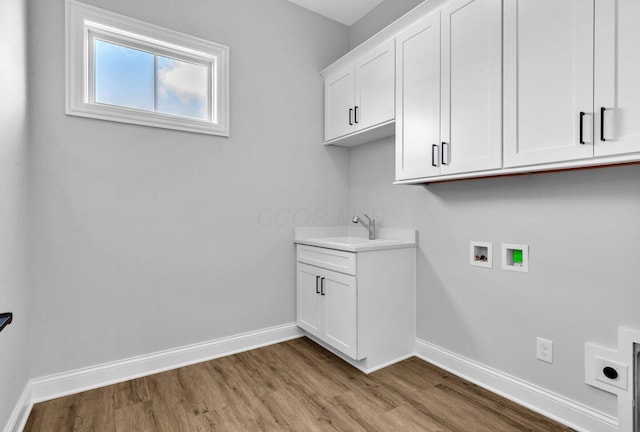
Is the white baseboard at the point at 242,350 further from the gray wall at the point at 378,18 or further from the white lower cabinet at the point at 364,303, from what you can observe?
the gray wall at the point at 378,18

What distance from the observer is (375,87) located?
247 centimetres

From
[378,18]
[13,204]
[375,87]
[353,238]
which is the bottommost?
[353,238]

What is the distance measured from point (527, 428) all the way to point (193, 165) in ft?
8.62

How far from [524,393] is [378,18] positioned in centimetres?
308

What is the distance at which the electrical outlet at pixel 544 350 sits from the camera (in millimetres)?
1753

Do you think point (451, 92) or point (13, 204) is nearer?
point (13, 204)

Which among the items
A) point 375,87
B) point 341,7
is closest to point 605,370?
point 375,87

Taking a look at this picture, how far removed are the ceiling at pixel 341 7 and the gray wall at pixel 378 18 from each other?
56mm

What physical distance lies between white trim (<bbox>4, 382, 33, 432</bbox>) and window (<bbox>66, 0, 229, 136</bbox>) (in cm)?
166

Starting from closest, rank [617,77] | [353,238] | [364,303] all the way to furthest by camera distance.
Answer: [617,77]
[364,303]
[353,238]

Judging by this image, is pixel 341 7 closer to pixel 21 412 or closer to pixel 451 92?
pixel 451 92

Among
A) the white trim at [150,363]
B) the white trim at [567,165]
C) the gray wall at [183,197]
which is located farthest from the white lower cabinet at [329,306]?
the white trim at [567,165]

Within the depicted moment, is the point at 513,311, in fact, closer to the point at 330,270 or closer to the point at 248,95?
the point at 330,270

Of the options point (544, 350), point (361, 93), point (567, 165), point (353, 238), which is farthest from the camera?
point (353, 238)
